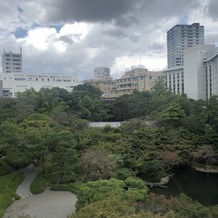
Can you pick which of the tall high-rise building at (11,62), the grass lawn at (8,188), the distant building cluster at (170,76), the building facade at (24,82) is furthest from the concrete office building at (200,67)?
the tall high-rise building at (11,62)

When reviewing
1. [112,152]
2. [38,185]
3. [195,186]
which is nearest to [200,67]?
[112,152]

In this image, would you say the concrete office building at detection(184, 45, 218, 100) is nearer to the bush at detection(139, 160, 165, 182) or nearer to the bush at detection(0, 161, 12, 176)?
the bush at detection(139, 160, 165, 182)

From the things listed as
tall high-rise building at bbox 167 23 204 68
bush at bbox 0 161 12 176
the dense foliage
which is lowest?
bush at bbox 0 161 12 176

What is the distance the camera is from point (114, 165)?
21.1 m

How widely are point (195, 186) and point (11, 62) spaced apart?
353ft

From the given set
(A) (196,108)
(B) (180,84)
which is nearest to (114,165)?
(A) (196,108)

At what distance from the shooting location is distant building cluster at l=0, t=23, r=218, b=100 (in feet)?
207

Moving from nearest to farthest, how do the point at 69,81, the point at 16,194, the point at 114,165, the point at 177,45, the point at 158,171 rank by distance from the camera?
the point at 16,194
the point at 114,165
the point at 158,171
the point at 69,81
the point at 177,45

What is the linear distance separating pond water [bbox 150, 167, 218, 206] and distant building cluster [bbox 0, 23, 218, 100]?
1393 inches

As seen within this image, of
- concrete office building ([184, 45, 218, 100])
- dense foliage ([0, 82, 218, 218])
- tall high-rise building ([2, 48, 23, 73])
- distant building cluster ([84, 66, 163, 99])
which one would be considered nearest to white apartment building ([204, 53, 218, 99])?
concrete office building ([184, 45, 218, 100])

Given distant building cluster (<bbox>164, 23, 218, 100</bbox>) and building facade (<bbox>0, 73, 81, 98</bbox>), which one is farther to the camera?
building facade (<bbox>0, 73, 81, 98</bbox>)

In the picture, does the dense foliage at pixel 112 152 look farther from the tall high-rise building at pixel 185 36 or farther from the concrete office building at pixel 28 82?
the tall high-rise building at pixel 185 36

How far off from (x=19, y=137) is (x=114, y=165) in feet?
25.7

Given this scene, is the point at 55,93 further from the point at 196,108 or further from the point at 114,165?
the point at 114,165
